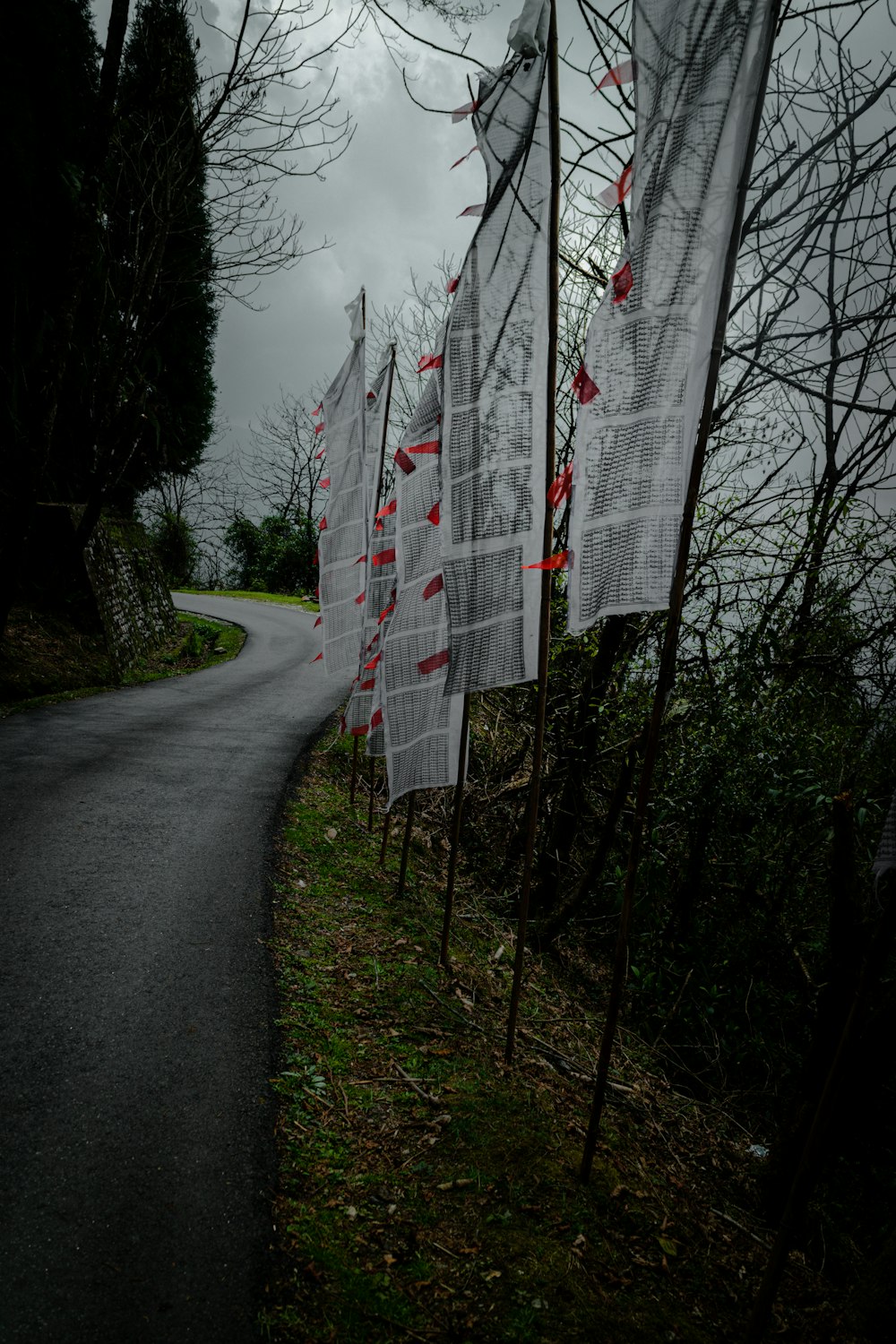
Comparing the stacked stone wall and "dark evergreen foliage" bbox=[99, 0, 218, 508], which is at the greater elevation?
"dark evergreen foliage" bbox=[99, 0, 218, 508]

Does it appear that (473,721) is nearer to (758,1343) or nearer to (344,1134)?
(344,1134)

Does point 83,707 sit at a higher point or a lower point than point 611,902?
higher

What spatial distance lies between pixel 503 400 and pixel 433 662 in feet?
4.64

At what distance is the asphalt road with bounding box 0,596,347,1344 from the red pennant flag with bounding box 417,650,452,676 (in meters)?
1.75

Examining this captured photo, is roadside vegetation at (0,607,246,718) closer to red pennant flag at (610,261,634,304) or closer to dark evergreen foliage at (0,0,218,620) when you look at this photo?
dark evergreen foliage at (0,0,218,620)

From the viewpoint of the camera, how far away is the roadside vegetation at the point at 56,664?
8664 mm

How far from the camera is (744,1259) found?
263cm

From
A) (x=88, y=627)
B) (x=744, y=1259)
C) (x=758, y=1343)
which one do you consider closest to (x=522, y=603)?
(x=758, y=1343)

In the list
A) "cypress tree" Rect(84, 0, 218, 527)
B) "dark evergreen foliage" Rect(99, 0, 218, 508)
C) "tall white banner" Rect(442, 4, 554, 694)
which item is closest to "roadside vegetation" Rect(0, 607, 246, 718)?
"cypress tree" Rect(84, 0, 218, 527)

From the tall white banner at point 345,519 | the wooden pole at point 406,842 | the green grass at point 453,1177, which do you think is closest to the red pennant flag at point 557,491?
the wooden pole at point 406,842

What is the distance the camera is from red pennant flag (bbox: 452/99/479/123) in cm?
296

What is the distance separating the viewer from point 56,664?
31.8ft

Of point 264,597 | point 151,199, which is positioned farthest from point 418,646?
point 264,597

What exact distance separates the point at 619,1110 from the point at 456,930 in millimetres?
1786
